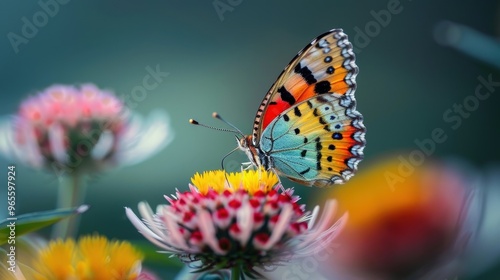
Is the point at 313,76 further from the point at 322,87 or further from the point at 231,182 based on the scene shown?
the point at 231,182

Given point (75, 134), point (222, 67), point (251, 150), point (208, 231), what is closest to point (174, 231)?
point (208, 231)

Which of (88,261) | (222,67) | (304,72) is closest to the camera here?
(88,261)

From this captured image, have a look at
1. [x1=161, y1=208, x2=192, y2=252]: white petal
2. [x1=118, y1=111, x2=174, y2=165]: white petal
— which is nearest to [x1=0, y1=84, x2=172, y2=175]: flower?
[x1=118, y1=111, x2=174, y2=165]: white petal

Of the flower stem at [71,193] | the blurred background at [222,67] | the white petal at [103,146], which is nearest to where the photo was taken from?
the flower stem at [71,193]

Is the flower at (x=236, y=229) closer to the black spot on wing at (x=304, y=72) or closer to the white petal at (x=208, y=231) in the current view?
the white petal at (x=208, y=231)

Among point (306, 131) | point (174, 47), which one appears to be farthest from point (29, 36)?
point (306, 131)

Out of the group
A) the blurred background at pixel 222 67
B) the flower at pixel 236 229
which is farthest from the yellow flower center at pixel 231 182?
the blurred background at pixel 222 67
